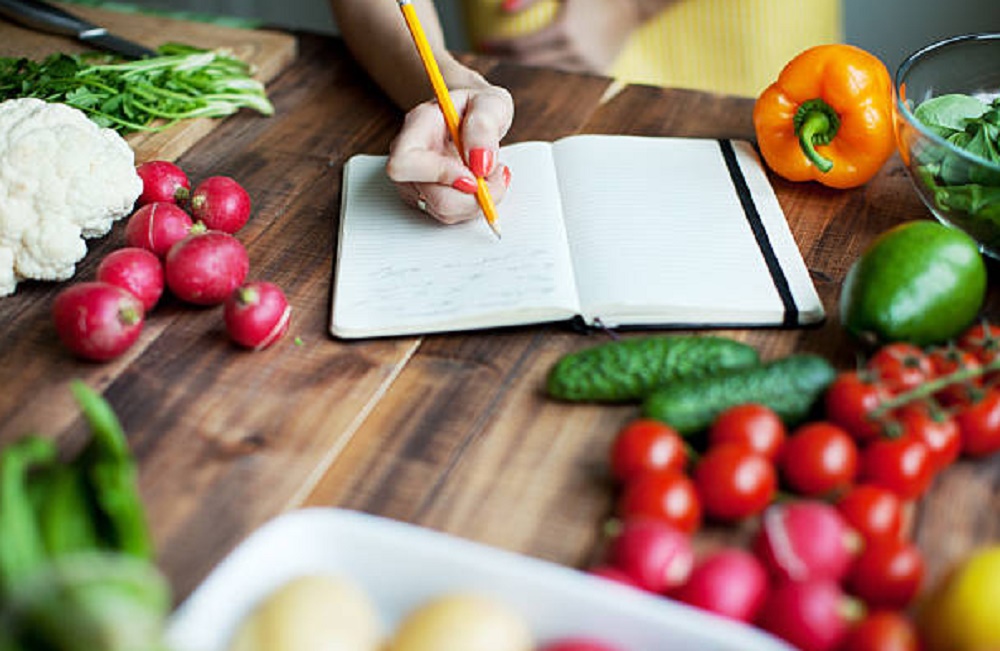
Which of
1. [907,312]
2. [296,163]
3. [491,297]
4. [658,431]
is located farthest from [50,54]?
[907,312]

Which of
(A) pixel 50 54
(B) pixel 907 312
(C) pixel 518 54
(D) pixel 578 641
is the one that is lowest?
(C) pixel 518 54

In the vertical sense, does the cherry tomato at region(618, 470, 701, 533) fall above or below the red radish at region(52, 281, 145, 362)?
below

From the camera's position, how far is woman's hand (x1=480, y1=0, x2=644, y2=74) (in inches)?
79.0

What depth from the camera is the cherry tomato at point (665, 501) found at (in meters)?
0.84

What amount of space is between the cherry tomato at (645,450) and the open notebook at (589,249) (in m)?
Result: 0.23

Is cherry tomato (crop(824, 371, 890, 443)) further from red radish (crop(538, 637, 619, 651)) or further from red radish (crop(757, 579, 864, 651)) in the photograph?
red radish (crop(538, 637, 619, 651))

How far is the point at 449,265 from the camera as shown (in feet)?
3.97

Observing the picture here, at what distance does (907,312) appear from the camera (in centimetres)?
99

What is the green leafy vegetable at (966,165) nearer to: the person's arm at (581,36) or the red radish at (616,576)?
the red radish at (616,576)

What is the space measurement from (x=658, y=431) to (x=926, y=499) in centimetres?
25

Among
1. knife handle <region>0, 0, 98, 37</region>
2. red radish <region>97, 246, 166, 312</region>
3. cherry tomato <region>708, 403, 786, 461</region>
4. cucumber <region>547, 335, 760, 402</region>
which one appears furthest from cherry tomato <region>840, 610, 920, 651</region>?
knife handle <region>0, 0, 98, 37</region>

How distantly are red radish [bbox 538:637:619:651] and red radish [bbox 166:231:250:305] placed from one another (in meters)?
0.64

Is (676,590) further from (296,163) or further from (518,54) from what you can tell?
(518,54)

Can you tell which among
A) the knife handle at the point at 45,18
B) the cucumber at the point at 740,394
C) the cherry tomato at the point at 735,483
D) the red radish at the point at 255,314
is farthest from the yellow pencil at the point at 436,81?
the knife handle at the point at 45,18
